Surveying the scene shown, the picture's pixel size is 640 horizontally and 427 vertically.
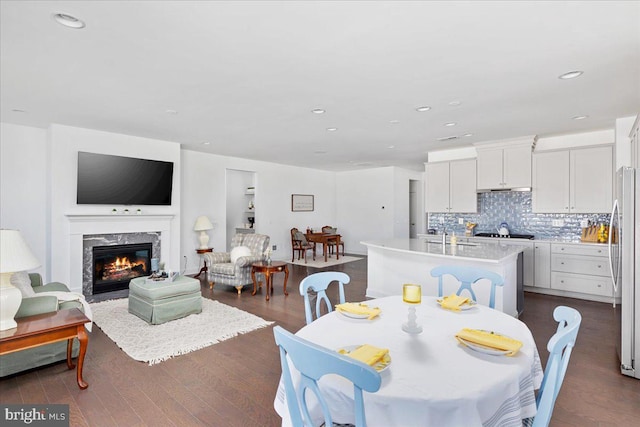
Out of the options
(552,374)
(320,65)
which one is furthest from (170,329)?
(552,374)

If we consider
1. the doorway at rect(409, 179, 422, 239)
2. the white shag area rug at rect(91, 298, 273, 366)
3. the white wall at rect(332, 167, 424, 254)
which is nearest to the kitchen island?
the white shag area rug at rect(91, 298, 273, 366)

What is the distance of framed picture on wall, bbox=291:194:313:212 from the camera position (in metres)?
9.00

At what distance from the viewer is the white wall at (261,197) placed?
6.68 metres

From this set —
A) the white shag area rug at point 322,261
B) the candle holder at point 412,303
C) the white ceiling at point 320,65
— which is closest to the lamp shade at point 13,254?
the white ceiling at point 320,65

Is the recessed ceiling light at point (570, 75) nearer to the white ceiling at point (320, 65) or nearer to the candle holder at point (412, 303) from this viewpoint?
the white ceiling at point (320, 65)

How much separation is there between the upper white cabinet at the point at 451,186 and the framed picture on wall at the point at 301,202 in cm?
371

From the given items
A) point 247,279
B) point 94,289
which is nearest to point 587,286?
point 247,279

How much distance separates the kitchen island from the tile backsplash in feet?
5.49

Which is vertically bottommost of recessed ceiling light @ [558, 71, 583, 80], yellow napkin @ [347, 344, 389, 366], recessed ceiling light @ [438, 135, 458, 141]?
yellow napkin @ [347, 344, 389, 366]

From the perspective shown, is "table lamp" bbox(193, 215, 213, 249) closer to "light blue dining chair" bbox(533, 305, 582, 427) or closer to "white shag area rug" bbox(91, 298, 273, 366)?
"white shag area rug" bbox(91, 298, 273, 366)

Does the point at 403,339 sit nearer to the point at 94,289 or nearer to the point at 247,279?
the point at 247,279

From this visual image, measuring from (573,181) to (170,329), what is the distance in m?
6.19

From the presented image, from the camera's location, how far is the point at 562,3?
6.35 feet

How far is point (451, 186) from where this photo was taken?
6402 millimetres
